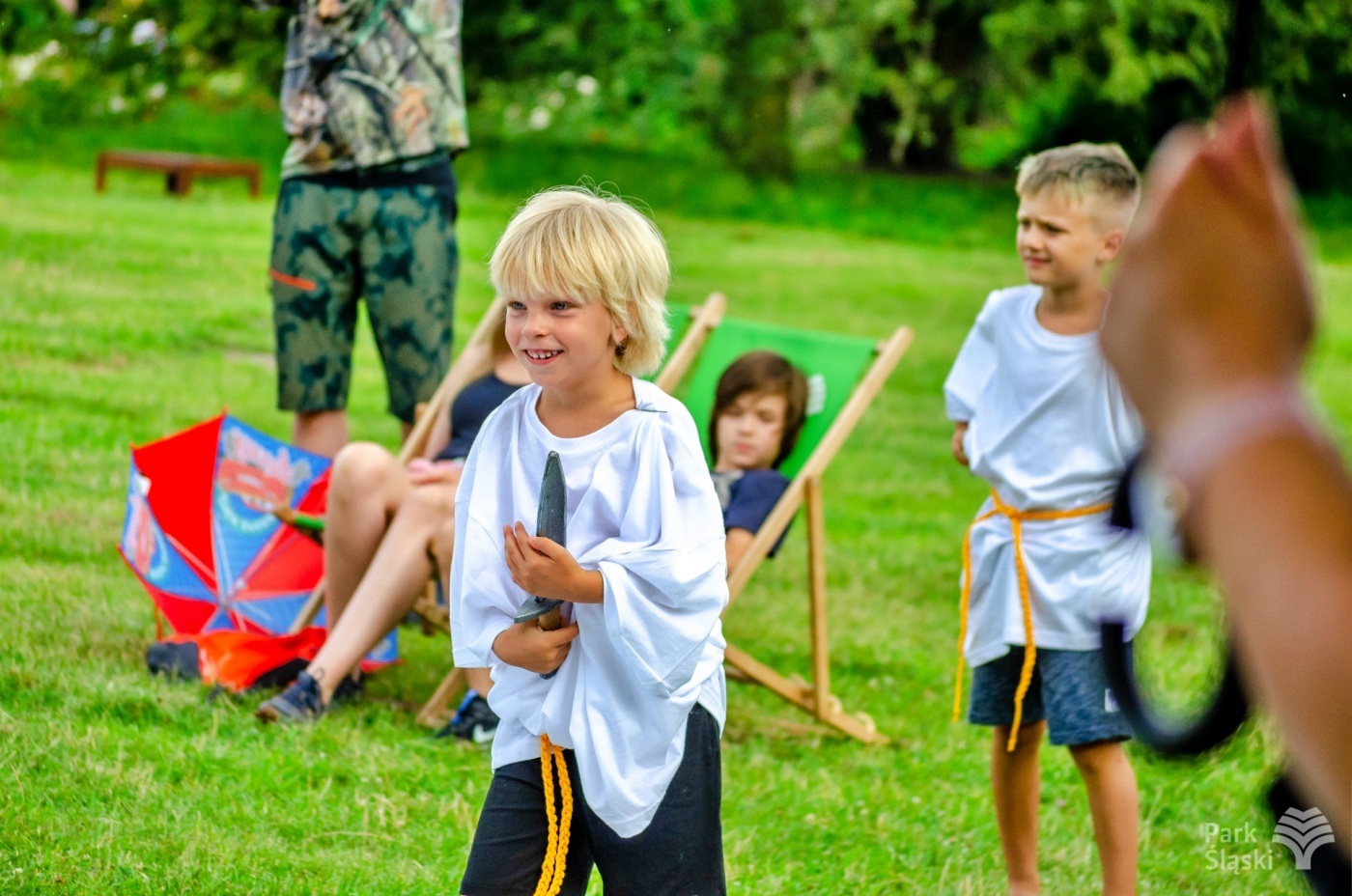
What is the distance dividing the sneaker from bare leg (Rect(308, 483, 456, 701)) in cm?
30

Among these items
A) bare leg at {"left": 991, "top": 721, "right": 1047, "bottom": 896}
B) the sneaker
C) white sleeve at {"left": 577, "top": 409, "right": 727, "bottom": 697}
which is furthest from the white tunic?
the sneaker

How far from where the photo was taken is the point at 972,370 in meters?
3.58

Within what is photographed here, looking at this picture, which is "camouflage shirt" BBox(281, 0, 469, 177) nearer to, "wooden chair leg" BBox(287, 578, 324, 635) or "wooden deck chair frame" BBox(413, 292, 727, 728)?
"wooden deck chair frame" BBox(413, 292, 727, 728)

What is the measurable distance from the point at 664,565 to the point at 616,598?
0.09 m

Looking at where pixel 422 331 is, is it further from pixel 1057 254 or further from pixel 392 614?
pixel 1057 254

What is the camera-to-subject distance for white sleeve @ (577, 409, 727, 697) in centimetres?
243

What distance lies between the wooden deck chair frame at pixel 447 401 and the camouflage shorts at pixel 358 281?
23cm

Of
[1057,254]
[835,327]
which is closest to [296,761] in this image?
[1057,254]

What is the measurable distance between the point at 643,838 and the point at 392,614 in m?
1.88

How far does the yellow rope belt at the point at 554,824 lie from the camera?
2488 mm

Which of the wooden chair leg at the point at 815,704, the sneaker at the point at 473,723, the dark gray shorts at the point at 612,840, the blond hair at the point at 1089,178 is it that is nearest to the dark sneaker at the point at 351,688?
the sneaker at the point at 473,723

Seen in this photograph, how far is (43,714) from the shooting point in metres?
3.79

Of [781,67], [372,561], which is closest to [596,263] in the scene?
[372,561]

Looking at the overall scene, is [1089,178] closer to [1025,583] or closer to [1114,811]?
[1025,583]
